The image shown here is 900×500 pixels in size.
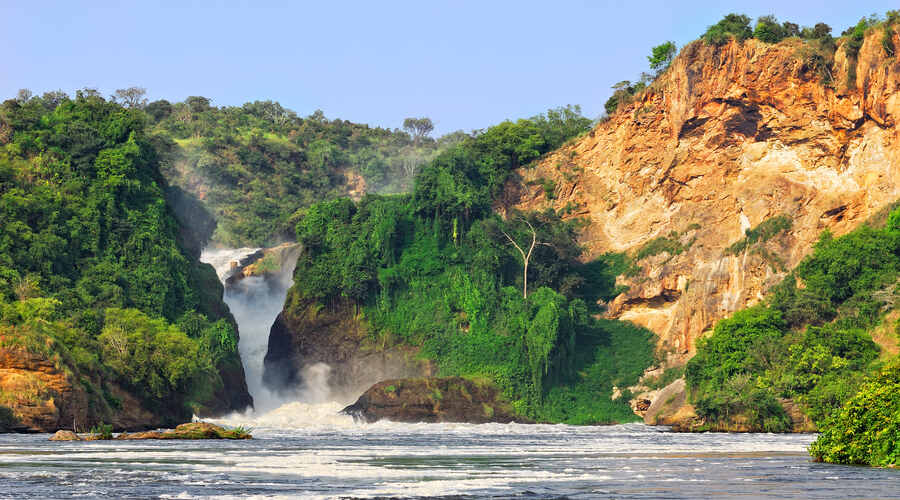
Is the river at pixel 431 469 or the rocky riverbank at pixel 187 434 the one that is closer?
the river at pixel 431 469

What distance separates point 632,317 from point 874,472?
216ft

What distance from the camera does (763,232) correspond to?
279ft

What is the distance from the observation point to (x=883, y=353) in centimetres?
6506

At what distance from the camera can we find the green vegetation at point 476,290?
8631 centimetres

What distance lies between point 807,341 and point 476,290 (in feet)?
109

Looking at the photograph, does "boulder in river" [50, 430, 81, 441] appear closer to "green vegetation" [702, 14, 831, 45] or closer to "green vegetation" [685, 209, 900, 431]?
"green vegetation" [685, 209, 900, 431]

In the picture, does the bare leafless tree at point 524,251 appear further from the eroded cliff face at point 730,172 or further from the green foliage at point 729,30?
the green foliage at point 729,30

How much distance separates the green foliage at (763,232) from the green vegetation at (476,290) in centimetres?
1162

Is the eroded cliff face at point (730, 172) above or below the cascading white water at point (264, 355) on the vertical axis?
above

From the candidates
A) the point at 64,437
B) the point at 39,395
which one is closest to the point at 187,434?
the point at 64,437

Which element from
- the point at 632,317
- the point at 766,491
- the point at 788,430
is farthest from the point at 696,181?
the point at 766,491

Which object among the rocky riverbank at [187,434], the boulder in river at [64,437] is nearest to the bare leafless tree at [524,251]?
the rocky riverbank at [187,434]

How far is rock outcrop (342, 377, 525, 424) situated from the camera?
7912cm

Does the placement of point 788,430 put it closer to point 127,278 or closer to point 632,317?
point 632,317
